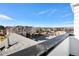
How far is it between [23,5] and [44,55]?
51cm

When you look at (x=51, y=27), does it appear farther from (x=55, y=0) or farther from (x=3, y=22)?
(x=3, y=22)

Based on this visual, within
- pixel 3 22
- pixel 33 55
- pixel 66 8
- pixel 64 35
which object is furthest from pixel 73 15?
pixel 3 22

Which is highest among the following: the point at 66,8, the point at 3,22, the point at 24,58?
the point at 66,8

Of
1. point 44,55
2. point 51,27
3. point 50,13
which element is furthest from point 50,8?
point 44,55

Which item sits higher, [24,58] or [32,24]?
[32,24]

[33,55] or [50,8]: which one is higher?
[50,8]

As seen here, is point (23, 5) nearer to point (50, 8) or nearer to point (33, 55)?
point (50, 8)

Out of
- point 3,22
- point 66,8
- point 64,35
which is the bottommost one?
point 64,35

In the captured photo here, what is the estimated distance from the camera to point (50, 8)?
181 centimetres

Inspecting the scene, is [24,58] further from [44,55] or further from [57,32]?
[57,32]

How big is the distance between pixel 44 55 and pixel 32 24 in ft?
1.03

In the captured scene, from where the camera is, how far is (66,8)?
1815 millimetres

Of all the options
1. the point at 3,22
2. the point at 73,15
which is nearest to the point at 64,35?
the point at 73,15

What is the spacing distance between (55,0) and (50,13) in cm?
13
